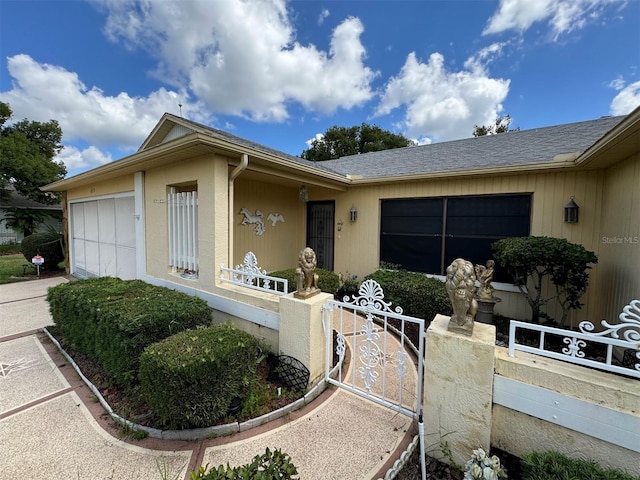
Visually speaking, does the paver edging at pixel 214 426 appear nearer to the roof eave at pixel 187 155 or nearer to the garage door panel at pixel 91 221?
the roof eave at pixel 187 155

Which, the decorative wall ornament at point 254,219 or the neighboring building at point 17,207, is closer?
the decorative wall ornament at point 254,219

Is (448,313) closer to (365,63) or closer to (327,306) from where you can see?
(327,306)

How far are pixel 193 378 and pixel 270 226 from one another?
5.00 meters

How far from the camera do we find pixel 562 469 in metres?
1.50

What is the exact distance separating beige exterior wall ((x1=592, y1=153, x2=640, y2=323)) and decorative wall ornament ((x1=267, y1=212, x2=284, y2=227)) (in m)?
6.41

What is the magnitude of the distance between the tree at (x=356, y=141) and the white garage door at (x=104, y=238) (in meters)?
18.7

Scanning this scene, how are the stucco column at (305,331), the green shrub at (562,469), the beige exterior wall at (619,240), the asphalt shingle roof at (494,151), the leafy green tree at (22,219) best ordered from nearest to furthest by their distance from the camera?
the green shrub at (562,469) → the stucco column at (305,331) → the beige exterior wall at (619,240) → the asphalt shingle roof at (494,151) → the leafy green tree at (22,219)

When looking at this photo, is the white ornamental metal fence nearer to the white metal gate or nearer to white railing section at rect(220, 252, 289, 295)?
the white metal gate

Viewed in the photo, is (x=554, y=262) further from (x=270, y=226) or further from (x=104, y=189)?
(x=104, y=189)

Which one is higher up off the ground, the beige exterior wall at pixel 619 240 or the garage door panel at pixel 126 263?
the beige exterior wall at pixel 619 240

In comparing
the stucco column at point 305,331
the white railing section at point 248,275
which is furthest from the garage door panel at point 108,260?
the stucco column at point 305,331

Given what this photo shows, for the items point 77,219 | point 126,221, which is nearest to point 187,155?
point 126,221

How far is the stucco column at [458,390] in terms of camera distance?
1.85 m

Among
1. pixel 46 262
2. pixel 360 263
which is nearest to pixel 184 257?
pixel 360 263
